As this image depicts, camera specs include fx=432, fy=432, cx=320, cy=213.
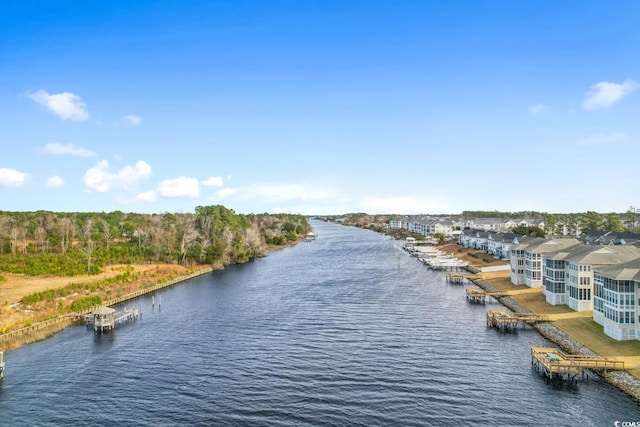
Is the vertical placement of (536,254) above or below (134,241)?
above

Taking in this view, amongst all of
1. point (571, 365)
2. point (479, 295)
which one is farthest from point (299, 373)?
point (479, 295)

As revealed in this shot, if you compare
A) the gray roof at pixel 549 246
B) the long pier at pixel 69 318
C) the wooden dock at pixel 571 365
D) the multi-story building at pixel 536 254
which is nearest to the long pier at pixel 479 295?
the multi-story building at pixel 536 254

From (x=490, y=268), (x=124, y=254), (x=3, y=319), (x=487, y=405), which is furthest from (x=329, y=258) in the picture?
(x=487, y=405)

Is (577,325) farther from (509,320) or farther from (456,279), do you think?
(456,279)

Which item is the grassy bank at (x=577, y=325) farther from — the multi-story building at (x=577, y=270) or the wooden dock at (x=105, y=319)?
the wooden dock at (x=105, y=319)

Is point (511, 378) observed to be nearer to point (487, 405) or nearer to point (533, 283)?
point (487, 405)

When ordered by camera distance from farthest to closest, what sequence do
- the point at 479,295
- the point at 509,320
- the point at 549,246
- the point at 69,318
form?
the point at 549,246, the point at 479,295, the point at 69,318, the point at 509,320
